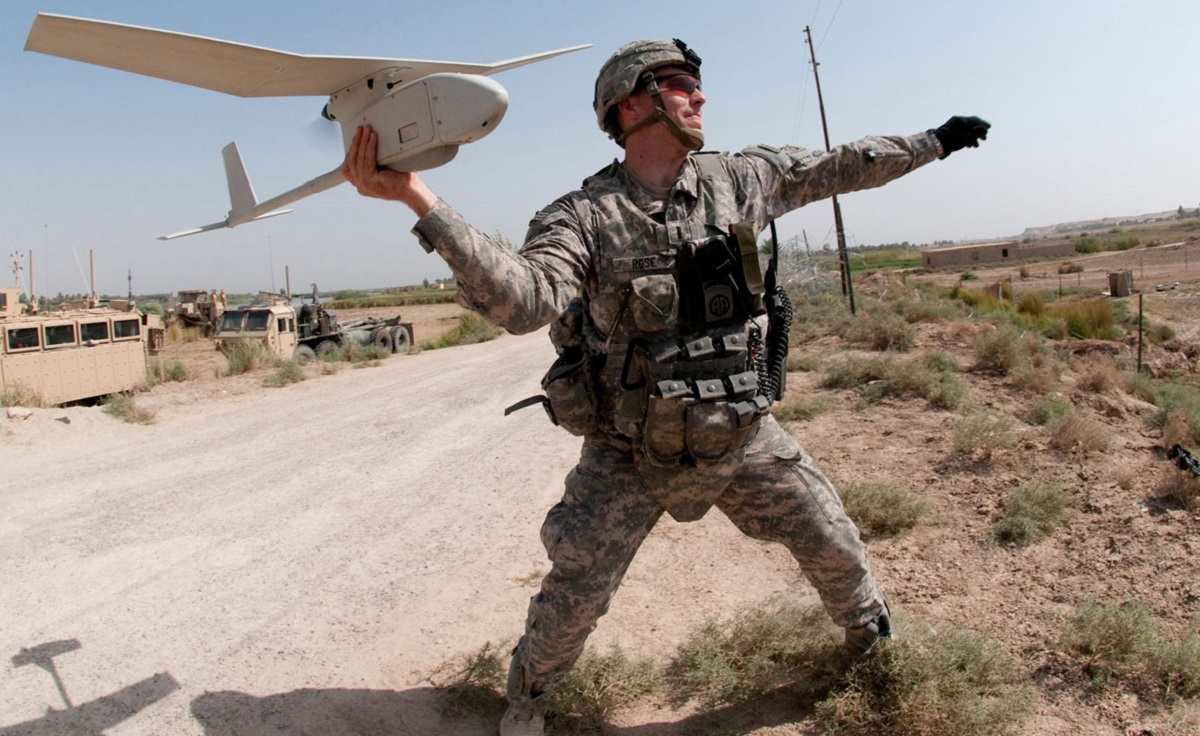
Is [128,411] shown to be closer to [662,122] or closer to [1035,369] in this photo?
[662,122]

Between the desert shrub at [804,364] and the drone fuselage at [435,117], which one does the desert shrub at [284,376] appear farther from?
the drone fuselage at [435,117]

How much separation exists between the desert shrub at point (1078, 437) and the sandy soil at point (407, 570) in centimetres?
9

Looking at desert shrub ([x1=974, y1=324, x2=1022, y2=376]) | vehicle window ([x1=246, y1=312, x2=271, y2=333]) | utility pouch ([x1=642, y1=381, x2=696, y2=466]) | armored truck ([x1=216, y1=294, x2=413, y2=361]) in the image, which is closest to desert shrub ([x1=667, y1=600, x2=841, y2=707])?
utility pouch ([x1=642, y1=381, x2=696, y2=466])

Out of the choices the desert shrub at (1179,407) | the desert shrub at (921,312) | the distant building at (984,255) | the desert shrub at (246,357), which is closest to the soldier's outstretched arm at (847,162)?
the desert shrub at (1179,407)

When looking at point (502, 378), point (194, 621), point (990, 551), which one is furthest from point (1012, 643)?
point (502, 378)

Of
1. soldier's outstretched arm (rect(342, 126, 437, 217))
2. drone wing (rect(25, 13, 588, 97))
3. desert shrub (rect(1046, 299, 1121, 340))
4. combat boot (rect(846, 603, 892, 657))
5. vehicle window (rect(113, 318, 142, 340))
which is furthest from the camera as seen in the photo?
desert shrub (rect(1046, 299, 1121, 340))

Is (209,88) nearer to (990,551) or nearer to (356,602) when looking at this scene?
(356,602)

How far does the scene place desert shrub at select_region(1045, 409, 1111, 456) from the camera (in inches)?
204

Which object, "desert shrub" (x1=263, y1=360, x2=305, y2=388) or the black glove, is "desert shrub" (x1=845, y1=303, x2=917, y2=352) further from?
"desert shrub" (x1=263, y1=360, x2=305, y2=388)

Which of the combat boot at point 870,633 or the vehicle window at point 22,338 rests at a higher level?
the vehicle window at point 22,338

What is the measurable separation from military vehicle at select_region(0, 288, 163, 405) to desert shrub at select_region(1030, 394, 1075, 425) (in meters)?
11.3

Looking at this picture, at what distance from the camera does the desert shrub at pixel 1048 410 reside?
617cm

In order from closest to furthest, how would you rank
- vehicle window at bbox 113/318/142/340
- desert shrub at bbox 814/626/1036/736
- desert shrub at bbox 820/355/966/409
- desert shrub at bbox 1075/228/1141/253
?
desert shrub at bbox 814/626/1036/736, desert shrub at bbox 820/355/966/409, vehicle window at bbox 113/318/142/340, desert shrub at bbox 1075/228/1141/253

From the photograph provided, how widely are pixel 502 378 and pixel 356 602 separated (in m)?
8.38
